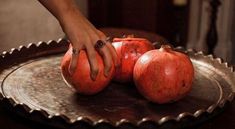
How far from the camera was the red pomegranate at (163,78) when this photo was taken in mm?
635

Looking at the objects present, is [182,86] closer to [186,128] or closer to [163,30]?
[186,128]

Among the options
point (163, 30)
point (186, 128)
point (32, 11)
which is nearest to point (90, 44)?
point (186, 128)

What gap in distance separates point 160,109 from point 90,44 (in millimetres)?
127

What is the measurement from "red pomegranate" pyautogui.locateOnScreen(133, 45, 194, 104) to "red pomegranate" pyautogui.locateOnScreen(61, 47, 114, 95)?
0.05 m

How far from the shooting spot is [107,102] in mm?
636

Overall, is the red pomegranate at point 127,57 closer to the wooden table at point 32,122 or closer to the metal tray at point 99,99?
the metal tray at point 99,99

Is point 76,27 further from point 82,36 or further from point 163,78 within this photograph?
point 163,78

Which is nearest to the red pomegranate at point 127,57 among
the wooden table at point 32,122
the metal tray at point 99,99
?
the metal tray at point 99,99

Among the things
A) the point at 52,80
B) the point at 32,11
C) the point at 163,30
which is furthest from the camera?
the point at 163,30

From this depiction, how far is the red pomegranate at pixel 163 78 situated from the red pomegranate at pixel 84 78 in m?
0.05

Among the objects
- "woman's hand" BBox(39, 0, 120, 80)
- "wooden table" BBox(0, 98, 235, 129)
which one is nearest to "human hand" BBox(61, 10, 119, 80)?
"woman's hand" BBox(39, 0, 120, 80)

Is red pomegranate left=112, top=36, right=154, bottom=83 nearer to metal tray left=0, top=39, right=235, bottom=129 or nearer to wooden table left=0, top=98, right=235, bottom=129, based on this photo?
metal tray left=0, top=39, right=235, bottom=129

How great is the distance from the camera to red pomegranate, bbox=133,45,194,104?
0.63m

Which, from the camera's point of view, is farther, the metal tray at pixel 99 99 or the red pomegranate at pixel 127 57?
the red pomegranate at pixel 127 57
